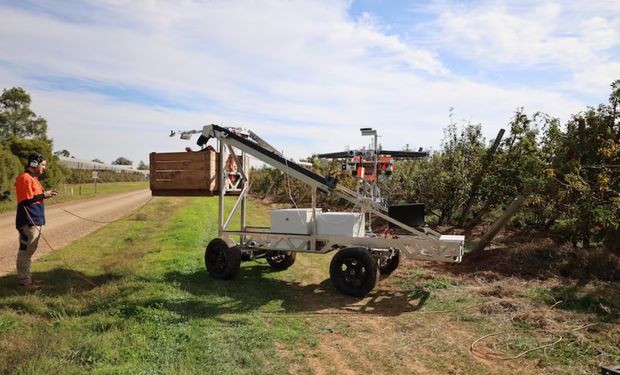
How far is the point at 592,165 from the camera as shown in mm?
9914

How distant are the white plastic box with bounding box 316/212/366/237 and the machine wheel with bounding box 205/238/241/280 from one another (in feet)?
5.28

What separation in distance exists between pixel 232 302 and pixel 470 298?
12.5 ft

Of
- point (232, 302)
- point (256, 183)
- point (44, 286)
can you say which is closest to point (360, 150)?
point (232, 302)

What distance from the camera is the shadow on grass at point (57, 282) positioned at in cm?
781

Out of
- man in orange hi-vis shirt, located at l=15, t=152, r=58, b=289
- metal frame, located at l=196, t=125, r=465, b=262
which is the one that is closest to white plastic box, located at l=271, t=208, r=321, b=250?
metal frame, located at l=196, t=125, r=465, b=262

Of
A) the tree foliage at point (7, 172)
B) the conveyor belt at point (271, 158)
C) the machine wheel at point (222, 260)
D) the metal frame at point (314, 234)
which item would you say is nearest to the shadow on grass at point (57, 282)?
the machine wheel at point (222, 260)

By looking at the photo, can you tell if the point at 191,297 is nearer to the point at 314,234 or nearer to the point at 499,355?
the point at 314,234

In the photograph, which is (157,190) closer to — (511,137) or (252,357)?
(252,357)

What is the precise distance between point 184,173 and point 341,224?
319 cm

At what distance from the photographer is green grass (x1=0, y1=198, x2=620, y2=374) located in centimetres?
514

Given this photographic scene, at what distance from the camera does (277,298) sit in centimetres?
808

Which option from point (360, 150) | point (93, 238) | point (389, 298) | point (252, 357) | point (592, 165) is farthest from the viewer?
point (93, 238)

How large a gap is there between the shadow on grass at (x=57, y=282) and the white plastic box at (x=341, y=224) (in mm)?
3881

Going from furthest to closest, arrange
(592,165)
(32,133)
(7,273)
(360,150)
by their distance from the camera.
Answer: (32,133) → (360,150) → (592,165) → (7,273)
